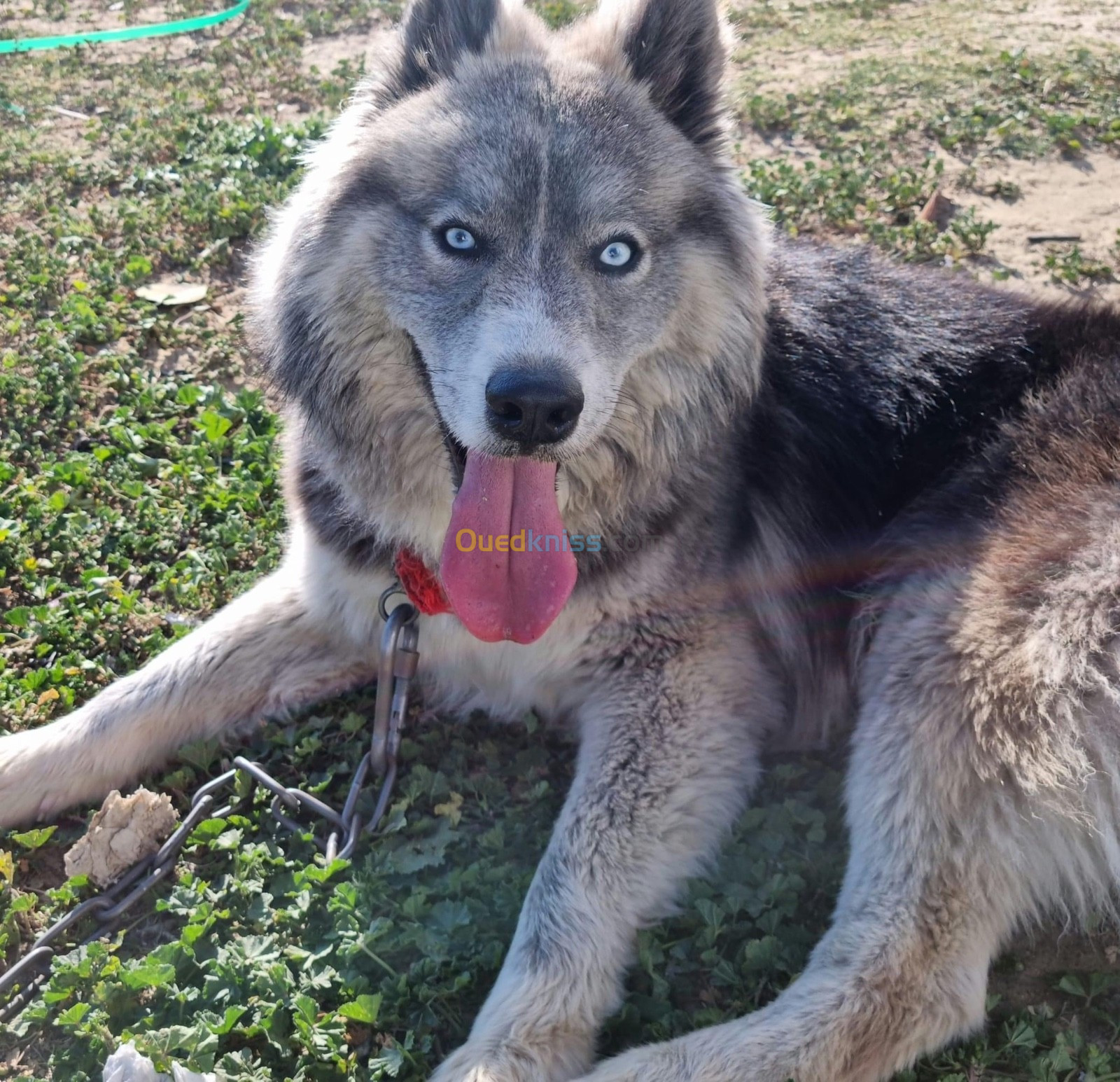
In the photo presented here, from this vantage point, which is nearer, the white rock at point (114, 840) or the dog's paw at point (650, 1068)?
the dog's paw at point (650, 1068)

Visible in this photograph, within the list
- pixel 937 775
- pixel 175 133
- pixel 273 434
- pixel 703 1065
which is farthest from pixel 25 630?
pixel 175 133

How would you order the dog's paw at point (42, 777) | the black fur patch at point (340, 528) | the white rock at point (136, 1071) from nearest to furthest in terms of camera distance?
the white rock at point (136, 1071) < the dog's paw at point (42, 777) < the black fur patch at point (340, 528)

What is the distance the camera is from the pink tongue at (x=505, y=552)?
278 cm

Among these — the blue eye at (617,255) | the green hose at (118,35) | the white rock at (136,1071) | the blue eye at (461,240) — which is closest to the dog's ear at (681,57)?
the blue eye at (617,255)

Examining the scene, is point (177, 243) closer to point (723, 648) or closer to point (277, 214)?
point (277, 214)

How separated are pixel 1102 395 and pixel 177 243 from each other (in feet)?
14.5

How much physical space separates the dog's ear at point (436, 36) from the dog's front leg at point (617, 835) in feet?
6.00

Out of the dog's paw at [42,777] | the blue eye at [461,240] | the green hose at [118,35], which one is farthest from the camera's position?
the green hose at [118,35]

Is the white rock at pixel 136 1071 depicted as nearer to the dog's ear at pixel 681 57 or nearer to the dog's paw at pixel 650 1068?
the dog's paw at pixel 650 1068

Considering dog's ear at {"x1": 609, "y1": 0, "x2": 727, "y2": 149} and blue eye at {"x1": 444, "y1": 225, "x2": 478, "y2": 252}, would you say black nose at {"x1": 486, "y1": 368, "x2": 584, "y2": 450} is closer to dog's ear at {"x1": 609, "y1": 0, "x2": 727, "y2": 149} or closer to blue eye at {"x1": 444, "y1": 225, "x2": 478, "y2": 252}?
blue eye at {"x1": 444, "y1": 225, "x2": 478, "y2": 252}

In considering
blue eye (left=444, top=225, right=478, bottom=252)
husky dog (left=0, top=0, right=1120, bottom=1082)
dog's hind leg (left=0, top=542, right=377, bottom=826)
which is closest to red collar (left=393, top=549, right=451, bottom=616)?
husky dog (left=0, top=0, right=1120, bottom=1082)

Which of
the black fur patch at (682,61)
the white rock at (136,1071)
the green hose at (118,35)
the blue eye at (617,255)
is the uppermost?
Result: the black fur patch at (682,61)

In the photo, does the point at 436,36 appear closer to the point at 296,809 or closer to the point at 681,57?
the point at 681,57

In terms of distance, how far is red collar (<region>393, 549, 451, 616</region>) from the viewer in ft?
10.1
